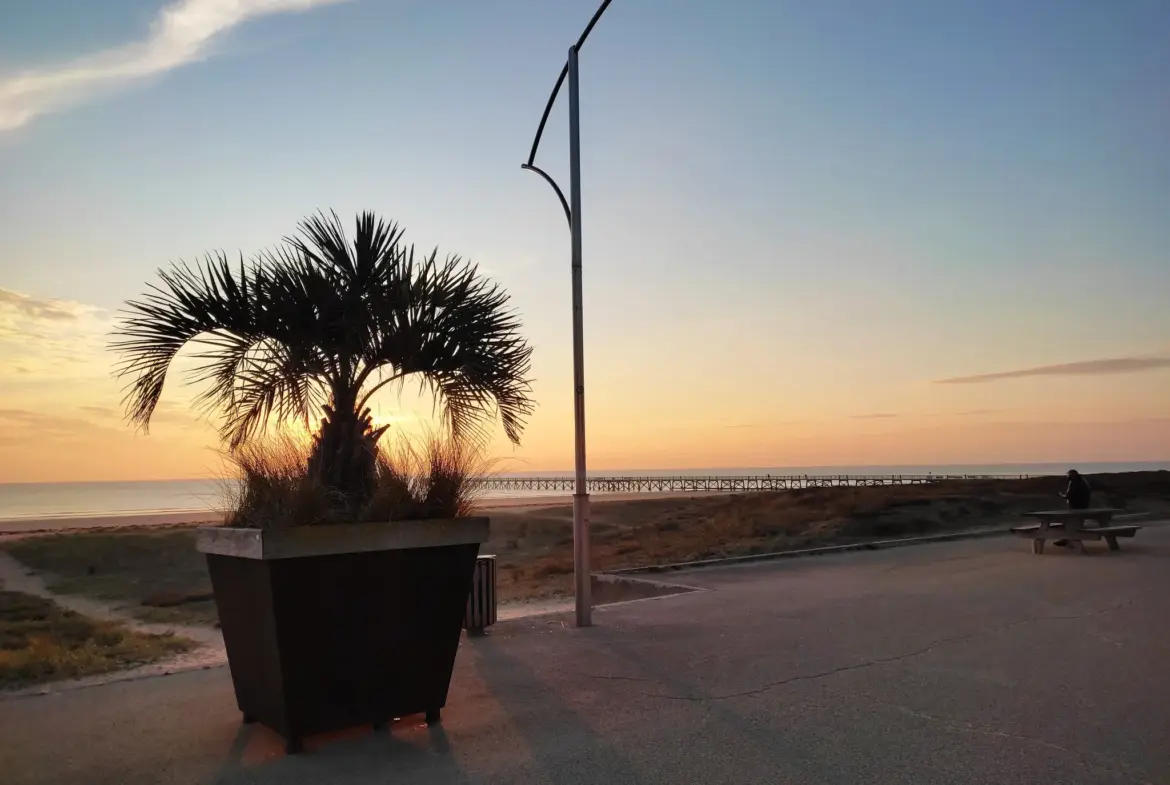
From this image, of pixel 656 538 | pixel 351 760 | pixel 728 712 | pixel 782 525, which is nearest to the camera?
pixel 351 760

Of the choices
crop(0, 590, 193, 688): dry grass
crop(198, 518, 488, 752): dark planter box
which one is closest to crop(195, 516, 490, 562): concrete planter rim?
crop(198, 518, 488, 752): dark planter box

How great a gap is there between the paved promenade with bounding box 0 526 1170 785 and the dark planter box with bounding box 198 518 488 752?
0.23 m

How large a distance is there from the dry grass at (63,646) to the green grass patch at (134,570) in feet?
4.91

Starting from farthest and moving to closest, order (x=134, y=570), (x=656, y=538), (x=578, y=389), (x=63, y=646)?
1. (x=656, y=538)
2. (x=134, y=570)
3. (x=63, y=646)
4. (x=578, y=389)

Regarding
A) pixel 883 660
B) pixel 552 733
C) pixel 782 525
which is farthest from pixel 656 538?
pixel 552 733

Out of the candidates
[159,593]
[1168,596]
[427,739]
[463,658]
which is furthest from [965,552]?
[159,593]

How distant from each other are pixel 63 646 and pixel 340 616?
22.3 feet

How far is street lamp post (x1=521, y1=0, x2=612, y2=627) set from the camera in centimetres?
827

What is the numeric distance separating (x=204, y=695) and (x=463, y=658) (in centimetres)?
186

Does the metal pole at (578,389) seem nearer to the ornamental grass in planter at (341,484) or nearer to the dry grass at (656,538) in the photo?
the ornamental grass in planter at (341,484)

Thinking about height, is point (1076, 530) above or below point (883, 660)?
above

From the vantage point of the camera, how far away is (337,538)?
15.1 ft

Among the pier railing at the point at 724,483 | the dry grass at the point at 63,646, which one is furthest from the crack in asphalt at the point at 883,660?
the pier railing at the point at 724,483

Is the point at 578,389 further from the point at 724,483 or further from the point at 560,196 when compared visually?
the point at 724,483
